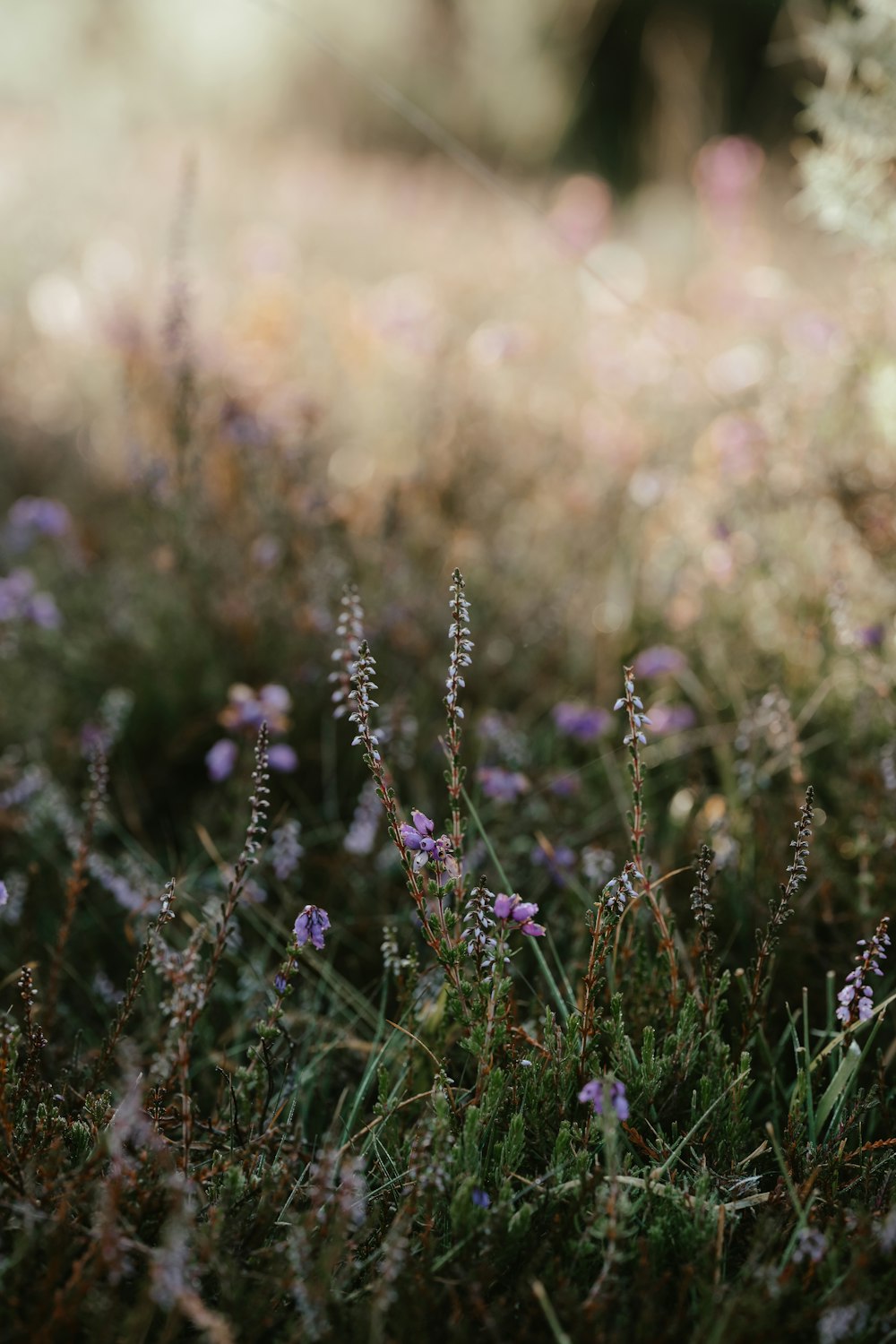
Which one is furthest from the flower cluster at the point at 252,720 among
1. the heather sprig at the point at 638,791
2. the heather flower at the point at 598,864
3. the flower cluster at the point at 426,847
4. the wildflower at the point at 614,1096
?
the wildflower at the point at 614,1096

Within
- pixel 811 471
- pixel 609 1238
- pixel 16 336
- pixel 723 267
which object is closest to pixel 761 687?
pixel 811 471

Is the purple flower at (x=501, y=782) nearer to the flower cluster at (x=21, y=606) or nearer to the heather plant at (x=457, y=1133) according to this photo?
the heather plant at (x=457, y=1133)

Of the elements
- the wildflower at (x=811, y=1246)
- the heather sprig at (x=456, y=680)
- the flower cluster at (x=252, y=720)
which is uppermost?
the heather sprig at (x=456, y=680)

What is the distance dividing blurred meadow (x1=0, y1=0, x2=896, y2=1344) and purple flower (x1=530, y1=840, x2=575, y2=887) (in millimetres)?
13

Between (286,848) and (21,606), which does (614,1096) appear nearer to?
(286,848)

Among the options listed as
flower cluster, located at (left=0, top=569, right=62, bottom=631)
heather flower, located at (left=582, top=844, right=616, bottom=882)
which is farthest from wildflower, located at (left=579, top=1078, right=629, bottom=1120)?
flower cluster, located at (left=0, top=569, right=62, bottom=631)

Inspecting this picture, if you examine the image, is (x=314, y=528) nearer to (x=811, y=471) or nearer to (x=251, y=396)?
(x=251, y=396)

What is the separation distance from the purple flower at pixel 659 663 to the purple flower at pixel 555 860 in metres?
0.59

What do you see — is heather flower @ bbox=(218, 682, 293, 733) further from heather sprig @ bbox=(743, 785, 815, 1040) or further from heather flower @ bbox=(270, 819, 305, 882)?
heather sprig @ bbox=(743, 785, 815, 1040)

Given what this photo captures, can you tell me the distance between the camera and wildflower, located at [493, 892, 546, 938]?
123 centimetres

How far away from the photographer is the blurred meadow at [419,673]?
126 cm

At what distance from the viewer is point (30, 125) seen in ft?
26.8

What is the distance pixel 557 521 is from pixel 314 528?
96 centimetres

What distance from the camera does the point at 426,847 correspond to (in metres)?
1.23
